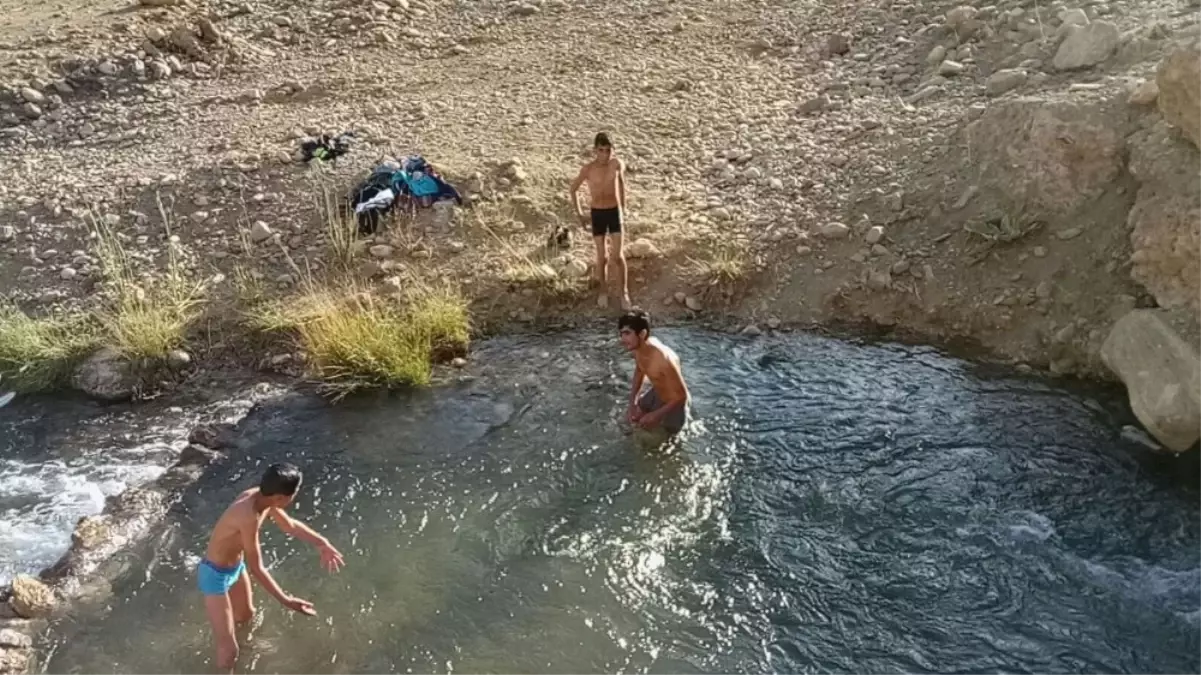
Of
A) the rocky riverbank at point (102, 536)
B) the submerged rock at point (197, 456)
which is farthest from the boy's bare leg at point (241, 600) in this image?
the submerged rock at point (197, 456)

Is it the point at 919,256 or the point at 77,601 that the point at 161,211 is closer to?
the point at 77,601

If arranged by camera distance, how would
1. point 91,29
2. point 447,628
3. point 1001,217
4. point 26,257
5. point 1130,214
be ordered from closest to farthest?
point 447,628, point 1130,214, point 1001,217, point 26,257, point 91,29

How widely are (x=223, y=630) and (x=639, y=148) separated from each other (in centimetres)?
625

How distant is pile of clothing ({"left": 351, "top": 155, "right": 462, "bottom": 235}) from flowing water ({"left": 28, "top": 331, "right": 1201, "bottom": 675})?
6.51 feet

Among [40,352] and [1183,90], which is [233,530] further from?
[1183,90]

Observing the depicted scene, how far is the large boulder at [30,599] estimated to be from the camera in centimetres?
635

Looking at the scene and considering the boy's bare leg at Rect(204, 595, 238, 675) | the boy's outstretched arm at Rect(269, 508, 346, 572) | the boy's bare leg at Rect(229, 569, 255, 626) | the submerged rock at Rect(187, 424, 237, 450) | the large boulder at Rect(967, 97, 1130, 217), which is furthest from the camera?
the large boulder at Rect(967, 97, 1130, 217)

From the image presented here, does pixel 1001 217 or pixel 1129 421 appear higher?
pixel 1001 217

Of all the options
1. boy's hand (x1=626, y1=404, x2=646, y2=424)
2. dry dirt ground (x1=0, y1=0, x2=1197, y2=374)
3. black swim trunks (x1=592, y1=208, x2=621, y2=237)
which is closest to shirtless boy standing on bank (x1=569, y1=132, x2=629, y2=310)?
black swim trunks (x1=592, y1=208, x2=621, y2=237)

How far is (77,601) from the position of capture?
256 inches

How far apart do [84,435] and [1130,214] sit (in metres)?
7.69

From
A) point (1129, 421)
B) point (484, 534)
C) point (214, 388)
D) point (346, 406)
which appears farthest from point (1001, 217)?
point (214, 388)

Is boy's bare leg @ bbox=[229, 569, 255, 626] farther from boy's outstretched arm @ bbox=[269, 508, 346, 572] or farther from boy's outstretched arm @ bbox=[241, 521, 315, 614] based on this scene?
boy's outstretched arm @ bbox=[269, 508, 346, 572]

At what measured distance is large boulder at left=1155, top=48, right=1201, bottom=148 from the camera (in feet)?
24.1
